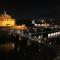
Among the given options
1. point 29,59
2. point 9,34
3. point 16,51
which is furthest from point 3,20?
point 29,59

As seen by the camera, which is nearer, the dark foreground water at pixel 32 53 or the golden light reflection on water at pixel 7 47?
the dark foreground water at pixel 32 53

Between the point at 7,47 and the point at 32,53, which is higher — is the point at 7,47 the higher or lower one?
the higher one

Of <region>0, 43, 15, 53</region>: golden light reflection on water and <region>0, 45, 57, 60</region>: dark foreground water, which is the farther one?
<region>0, 43, 15, 53</region>: golden light reflection on water

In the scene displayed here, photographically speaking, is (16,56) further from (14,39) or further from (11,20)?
(11,20)

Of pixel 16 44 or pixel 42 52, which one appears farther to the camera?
pixel 16 44

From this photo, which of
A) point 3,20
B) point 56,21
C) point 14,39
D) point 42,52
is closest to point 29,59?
point 42,52

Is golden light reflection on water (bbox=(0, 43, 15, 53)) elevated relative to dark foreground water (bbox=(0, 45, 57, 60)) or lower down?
elevated

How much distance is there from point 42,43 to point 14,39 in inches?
111

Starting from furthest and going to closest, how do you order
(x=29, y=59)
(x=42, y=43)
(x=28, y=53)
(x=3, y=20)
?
(x=3, y=20), (x=42, y=43), (x=28, y=53), (x=29, y=59)

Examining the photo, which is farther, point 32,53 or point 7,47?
point 7,47

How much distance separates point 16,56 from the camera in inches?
648

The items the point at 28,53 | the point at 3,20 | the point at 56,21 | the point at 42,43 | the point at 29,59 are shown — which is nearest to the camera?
the point at 29,59

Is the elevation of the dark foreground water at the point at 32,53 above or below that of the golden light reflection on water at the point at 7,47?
below

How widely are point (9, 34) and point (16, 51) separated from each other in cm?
399
